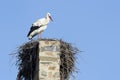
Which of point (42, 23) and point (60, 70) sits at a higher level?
point (42, 23)

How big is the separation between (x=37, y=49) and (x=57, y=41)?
2.07 ft

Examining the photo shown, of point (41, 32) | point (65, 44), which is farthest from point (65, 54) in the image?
point (41, 32)

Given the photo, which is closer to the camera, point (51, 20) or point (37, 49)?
point (37, 49)

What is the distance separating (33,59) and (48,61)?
2.35ft

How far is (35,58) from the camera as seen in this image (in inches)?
A: 785

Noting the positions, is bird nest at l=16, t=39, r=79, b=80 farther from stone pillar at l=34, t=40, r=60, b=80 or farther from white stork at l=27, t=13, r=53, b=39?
white stork at l=27, t=13, r=53, b=39

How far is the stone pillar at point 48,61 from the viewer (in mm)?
19266

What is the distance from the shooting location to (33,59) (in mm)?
20078

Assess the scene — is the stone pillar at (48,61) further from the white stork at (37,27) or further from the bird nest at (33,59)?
the white stork at (37,27)

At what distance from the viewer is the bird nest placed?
65.8 ft

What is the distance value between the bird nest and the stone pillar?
249 millimetres

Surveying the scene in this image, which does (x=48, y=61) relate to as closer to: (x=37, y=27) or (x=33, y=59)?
(x=33, y=59)

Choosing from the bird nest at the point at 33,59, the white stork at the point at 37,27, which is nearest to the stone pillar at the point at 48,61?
the bird nest at the point at 33,59

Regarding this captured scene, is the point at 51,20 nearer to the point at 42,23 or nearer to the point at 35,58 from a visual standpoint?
the point at 42,23
